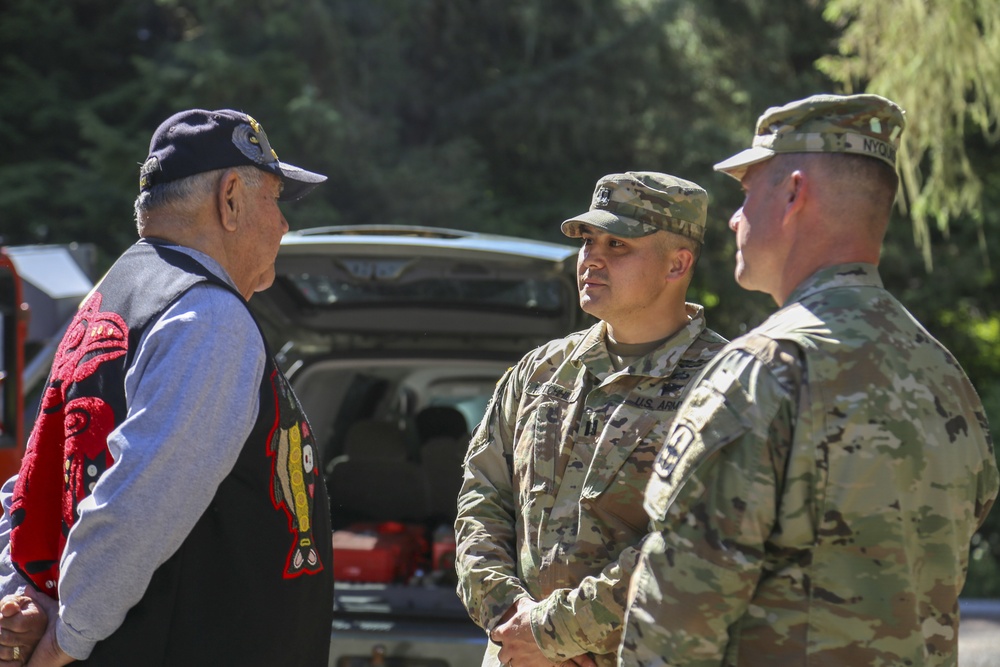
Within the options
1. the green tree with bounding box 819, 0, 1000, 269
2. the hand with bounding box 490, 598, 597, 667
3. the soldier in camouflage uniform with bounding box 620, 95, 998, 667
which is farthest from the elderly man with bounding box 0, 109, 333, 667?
the green tree with bounding box 819, 0, 1000, 269

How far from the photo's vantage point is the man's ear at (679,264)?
2.59 metres

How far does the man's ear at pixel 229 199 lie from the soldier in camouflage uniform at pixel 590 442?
0.85 meters

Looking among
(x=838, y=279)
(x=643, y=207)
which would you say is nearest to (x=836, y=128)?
(x=838, y=279)

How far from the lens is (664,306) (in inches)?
102

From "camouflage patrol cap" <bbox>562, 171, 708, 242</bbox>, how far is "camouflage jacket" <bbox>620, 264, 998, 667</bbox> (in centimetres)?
90

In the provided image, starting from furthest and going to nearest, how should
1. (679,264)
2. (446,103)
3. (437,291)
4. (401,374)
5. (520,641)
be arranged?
(446,103), (401,374), (437,291), (679,264), (520,641)

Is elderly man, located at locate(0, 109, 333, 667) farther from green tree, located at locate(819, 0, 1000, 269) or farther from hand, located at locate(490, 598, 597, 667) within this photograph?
green tree, located at locate(819, 0, 1000, 269)

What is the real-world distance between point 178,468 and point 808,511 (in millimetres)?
1066

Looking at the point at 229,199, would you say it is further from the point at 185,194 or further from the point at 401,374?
the point at 401,374

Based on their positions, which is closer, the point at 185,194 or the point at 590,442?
the point at 185,194

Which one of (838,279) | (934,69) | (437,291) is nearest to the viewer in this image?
(838,279)

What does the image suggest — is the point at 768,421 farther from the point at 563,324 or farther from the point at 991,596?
the point at 991,596

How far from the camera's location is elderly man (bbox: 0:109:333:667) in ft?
6.01

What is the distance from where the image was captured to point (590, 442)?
2447 millimetres
